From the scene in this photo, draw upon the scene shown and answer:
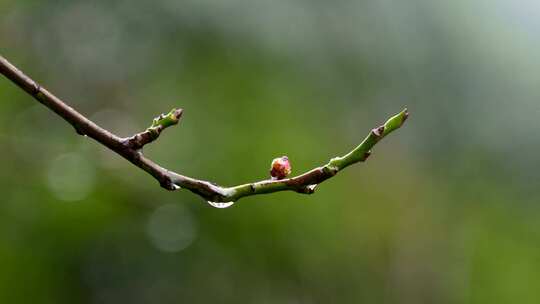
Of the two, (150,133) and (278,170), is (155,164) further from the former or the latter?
(278,170)

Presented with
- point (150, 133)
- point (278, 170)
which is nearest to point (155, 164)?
point (150, 133)

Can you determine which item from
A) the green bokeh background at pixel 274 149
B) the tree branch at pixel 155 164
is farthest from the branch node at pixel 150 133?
the green bokeh background at pixel 274 149

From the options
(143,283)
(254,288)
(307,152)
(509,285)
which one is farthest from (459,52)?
(143,283)

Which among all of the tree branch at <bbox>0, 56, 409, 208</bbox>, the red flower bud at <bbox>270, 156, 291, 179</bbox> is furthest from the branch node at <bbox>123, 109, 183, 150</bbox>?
the red flower bud at <bbox>270, 156, 291, 179</bbox>

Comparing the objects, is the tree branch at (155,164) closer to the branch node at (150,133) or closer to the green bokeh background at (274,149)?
the branch node at (150,133)

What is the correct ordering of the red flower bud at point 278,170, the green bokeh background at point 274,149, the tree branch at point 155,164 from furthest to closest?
the green bokeh background at point 274,149, the red flower bud at point 278,170, the tree branch at point 155,164

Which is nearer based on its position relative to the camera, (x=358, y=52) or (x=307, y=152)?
(x=307, y=152)

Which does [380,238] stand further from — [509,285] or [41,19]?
[41,19]

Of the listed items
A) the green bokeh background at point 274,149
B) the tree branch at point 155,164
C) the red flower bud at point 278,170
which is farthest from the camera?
the green bokeh background at point 274,149
